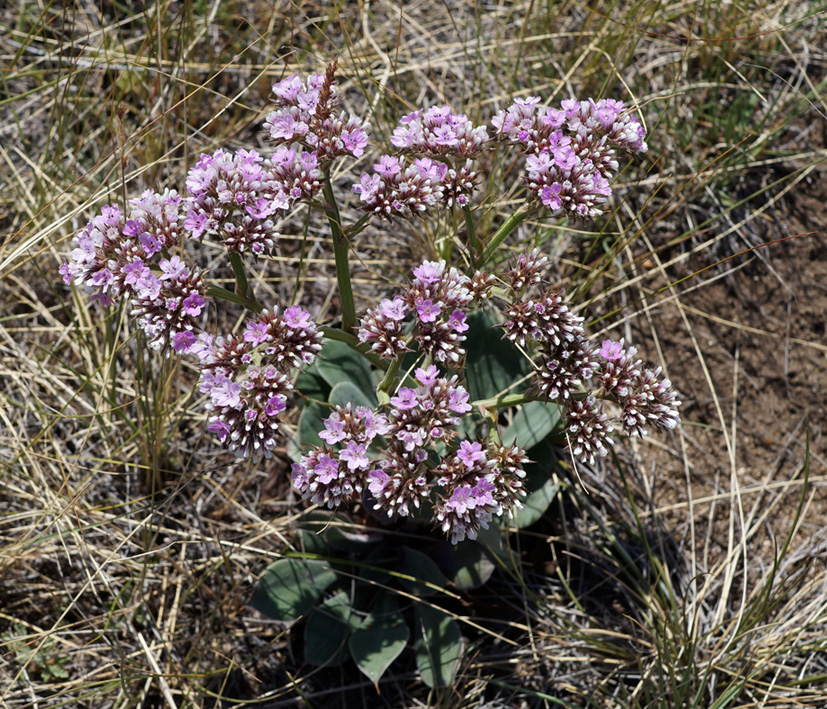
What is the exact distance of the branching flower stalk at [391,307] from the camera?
2467 millimetres

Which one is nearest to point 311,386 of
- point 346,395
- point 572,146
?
point 346,395

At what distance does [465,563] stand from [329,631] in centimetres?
71

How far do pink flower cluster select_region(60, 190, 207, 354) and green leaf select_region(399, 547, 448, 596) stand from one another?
1.51 metres

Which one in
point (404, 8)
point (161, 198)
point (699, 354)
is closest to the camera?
point (161, 198)

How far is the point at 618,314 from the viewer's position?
414cm

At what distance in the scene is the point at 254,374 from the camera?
2.46 metres

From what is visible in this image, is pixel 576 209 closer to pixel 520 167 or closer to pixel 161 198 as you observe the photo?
pixel 161 198

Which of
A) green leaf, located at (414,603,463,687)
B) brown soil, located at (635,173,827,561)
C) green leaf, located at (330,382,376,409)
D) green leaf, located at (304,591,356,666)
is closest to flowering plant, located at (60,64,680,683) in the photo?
green leaf, located at (330,382,376,409)

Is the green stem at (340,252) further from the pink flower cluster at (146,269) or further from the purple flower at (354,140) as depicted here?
the pink flower cluster at (146,269)

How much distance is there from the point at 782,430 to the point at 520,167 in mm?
2135

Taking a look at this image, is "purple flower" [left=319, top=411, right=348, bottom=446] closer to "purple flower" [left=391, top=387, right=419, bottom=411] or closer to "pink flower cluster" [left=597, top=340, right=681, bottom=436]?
"purple flower" [left=391, top=387, right=419, bottom=411]

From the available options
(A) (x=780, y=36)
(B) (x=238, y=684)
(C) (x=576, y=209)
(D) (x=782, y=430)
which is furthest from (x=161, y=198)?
(A) (x=780, y=36)

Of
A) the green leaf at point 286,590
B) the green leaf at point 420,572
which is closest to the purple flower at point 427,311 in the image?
the green leaf at point 420,572

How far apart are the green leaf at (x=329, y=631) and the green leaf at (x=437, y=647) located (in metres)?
0.35
